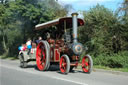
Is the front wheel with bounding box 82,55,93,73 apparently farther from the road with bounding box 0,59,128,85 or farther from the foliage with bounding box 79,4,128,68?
the foliage with bounding box 79,4,128,68

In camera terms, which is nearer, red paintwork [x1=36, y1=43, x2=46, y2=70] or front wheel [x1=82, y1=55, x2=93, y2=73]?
front wheel [x1=82, y1=55, x2=93, y2=73]

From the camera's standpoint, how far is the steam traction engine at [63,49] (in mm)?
8962

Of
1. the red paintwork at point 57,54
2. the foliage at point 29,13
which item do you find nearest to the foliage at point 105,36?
the red paintwork at point 57,54

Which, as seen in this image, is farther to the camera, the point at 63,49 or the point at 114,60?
the point at 114,60

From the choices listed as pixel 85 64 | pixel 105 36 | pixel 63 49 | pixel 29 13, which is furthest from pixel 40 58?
pixel 29 13

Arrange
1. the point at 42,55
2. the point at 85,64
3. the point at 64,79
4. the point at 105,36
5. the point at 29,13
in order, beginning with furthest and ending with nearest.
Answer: the point at 29,13 < the point at 105,36 < the point at 42,55 < the point at 85,64 < the point at 64,79

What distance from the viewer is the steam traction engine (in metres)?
8.96

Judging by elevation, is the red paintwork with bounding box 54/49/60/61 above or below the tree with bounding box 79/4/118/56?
below

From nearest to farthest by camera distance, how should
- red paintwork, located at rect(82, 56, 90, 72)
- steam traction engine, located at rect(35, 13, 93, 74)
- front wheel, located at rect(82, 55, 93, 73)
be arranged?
steam traction engine, located at rect(35, 13, 93, 74), front wheel, located at rect(82, 55, 93, 73), red paintwork, located at rect(82, 56, 90, 72)

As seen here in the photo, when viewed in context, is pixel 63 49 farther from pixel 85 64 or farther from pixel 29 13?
pixel 29 13

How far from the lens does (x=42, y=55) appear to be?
10789 mm

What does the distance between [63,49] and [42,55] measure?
1767 millimetres

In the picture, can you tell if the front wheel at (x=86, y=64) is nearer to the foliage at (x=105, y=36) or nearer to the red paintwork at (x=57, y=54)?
the red paintwork at (x=57, y=54)

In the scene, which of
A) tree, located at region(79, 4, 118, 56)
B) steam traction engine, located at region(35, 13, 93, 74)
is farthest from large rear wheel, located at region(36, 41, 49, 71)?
tree, located at region(79, 4, 118, 56)
